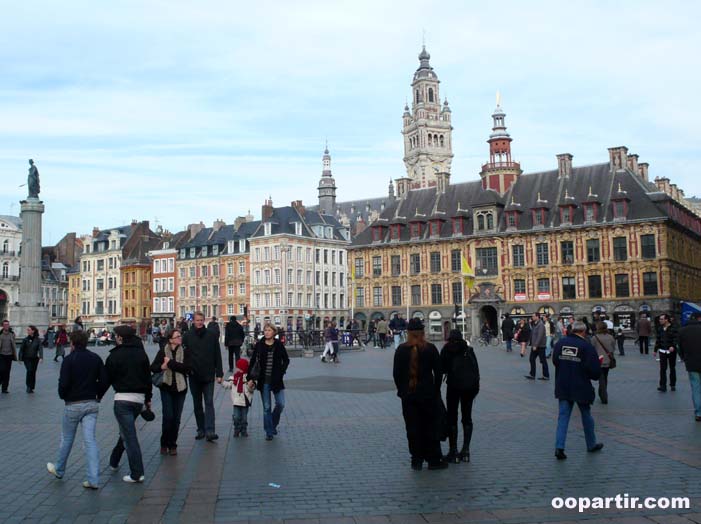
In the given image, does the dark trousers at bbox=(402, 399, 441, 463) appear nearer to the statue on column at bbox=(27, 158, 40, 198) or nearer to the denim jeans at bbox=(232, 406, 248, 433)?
the denim jeans at bbox=(232, 406, 248, 433)

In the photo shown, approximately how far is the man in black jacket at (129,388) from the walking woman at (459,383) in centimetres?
378

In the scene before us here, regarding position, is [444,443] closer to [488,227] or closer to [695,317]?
[695,317]

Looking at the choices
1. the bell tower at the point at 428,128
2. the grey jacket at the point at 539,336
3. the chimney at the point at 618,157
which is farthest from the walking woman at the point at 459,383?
the bell tower at the point at 428,128

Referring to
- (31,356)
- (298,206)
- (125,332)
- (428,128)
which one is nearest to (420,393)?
(125,332)

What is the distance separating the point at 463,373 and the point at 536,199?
49.6m

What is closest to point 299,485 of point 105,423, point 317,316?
point 105,423

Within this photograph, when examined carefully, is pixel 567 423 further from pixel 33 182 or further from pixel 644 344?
pixel 33 182

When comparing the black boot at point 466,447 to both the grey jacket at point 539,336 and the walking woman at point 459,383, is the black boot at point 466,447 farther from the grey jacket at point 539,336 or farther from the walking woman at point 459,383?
the grey jacket at point 539,336

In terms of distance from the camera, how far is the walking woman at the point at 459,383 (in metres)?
9.29

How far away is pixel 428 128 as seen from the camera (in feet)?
433

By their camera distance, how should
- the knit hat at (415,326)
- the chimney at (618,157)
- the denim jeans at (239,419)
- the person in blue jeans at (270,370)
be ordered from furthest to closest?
the chimney at (618,157)
the denim jeans at (239,419)
the person in blue jeans at (270,370)
the knit hat at (415,326)

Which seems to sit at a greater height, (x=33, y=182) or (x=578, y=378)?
(x=33, y=182)

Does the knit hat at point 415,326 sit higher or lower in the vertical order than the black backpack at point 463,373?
higher

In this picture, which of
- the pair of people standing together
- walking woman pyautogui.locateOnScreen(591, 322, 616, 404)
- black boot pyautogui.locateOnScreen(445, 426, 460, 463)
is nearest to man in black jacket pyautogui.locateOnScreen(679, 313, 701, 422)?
walking woman pyautogui.locateOnScreen(591, 322, 616, 404)
